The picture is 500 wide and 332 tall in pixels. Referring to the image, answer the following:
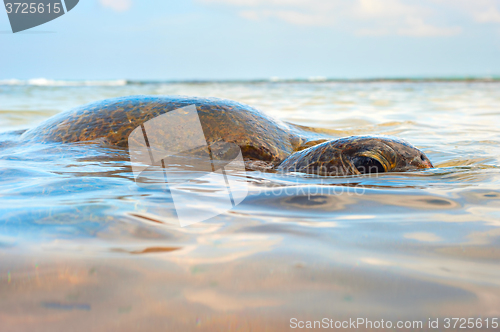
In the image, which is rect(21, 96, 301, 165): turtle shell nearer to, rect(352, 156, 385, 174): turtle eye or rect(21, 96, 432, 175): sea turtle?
rect(21, 96, 432, 175): sea turtle

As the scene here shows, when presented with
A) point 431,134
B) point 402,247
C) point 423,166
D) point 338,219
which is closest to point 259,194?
point 338,219

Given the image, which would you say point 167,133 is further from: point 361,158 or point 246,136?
point 361,158

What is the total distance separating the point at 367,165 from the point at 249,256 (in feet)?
5.16

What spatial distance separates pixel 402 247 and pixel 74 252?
45.5 inches

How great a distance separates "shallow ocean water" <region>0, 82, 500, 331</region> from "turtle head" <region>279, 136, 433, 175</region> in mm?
397

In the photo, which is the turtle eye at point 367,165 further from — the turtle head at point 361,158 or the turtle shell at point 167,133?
the turtle shell at point 167,133

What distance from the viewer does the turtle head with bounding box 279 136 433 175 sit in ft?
8.63

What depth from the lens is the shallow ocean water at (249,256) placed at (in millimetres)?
1050

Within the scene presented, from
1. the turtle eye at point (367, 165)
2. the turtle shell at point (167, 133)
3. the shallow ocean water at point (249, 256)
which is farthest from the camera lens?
the turtle shell at point (167, 133)

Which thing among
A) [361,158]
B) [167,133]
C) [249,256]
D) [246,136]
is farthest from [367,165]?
[167,133]

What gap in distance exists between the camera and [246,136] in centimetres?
331

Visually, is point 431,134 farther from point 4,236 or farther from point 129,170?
point 4,236

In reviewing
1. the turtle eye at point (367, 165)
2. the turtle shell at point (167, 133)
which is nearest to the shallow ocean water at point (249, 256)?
the turtle eye at point (367, 165)

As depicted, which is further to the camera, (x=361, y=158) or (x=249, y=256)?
(x=361, y=158)
